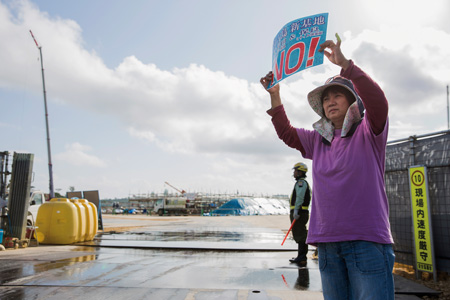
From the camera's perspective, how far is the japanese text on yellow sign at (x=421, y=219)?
495cm

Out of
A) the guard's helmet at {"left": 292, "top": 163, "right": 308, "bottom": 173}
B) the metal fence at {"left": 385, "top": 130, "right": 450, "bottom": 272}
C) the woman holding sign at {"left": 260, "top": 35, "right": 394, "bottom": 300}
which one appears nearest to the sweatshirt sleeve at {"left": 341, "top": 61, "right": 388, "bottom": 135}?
the woman holding sign at {"left": 260, "top": 35, "right": 394, "bottom": 300}

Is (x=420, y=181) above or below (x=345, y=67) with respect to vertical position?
below

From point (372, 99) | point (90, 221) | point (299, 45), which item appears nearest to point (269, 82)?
point (299, 45)

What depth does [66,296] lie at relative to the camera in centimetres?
394

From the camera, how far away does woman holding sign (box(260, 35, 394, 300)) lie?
1.76 meters

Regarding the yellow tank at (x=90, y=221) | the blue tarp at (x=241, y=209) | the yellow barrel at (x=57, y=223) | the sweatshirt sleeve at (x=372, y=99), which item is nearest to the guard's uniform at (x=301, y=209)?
the sweatshirt sleeve at (x=372, y=99)

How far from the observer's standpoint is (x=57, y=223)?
959 cm

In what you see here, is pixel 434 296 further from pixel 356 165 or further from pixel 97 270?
pixel 97 270

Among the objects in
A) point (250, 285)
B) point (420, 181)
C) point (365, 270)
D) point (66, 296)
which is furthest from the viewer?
point (420, 181)

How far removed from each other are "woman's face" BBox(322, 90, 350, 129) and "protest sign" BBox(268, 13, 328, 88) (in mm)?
246

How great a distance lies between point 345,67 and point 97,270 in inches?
207

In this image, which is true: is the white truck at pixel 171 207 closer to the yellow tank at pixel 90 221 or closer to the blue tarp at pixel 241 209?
the blue tarp at pixel 241 209

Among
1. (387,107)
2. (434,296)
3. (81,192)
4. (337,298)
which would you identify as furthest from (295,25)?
(81,192)

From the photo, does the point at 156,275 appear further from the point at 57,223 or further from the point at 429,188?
the point at 57,223
